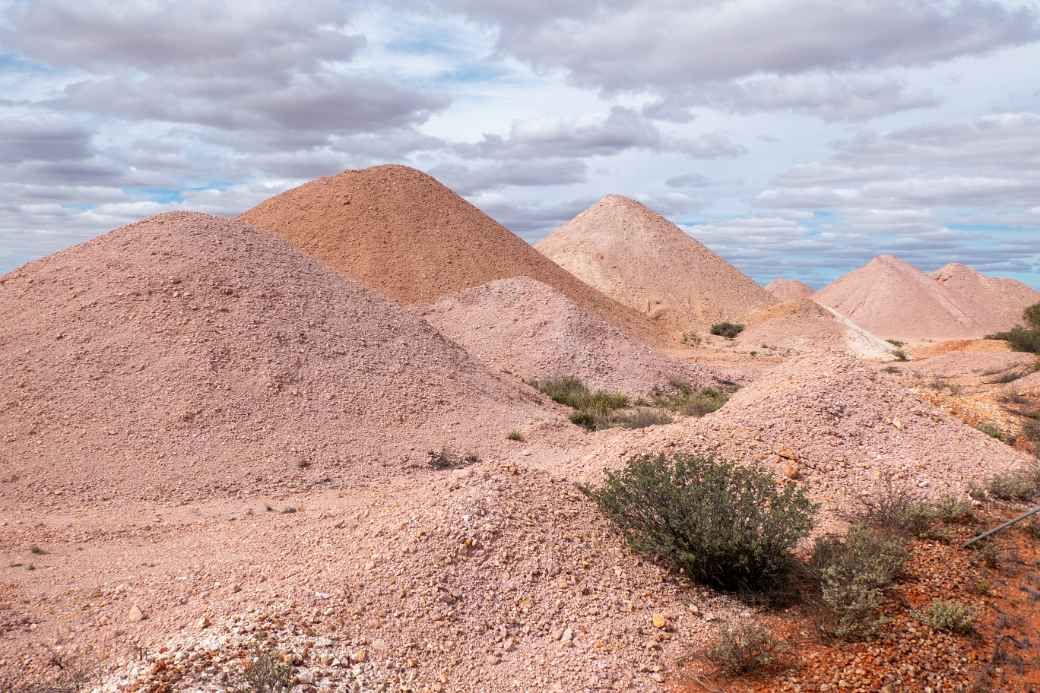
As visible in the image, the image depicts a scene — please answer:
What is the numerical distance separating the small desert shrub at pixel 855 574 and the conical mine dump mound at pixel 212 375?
6.53m

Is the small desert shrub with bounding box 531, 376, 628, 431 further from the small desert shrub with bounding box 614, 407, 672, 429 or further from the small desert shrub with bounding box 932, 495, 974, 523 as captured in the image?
the small desert shrub with bounding box 932, 495, 974, 523

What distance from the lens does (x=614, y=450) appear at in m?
9.09

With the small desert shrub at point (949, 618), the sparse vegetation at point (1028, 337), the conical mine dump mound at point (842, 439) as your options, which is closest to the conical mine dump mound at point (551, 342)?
the conical mine dump mound at point (842, 439)

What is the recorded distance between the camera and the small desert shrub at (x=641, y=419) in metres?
14.8

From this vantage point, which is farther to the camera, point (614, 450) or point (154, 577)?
point (614, 450)

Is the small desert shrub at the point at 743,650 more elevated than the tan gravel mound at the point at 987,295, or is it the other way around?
the tan gravel mound at the point at 987,295

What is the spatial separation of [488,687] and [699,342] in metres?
30.6

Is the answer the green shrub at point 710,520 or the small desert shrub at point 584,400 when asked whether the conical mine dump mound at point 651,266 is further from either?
the green shrub at point 710,520

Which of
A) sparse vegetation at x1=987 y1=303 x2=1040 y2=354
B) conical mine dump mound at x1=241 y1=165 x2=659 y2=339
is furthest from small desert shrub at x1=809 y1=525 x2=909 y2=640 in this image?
sparse vegetation at x1=987 y1=303 x2=1040 y2=354

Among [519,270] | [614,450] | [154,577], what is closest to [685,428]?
[614,450]

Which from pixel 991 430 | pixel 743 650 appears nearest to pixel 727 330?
pixel 991 430

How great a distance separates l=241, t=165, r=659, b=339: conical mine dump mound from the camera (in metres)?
27.6

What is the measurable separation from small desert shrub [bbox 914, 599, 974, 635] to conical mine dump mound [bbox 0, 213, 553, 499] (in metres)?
7.30

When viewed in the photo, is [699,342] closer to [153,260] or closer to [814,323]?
[814,323]
